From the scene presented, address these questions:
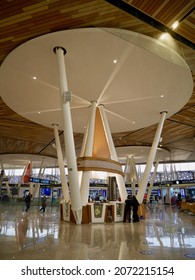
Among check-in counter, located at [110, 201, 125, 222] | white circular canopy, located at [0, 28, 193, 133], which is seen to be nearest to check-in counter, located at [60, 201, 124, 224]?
check-in counter, located at [110, 201, 125, 222]

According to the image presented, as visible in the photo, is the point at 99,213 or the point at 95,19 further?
the point at 99,213

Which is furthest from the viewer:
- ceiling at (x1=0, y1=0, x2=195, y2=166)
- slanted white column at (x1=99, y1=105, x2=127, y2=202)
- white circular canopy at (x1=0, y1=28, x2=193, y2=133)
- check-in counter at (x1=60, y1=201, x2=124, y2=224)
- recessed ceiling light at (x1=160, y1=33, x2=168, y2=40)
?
slanted white column at (x1=99, y1=105, x2=127, y2=202)

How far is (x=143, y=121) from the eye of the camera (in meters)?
16.7

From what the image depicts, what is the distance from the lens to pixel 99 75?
1073 cm

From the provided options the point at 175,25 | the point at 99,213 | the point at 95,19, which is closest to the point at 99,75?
the point at 95,19

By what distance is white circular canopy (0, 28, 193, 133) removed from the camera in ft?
28.0

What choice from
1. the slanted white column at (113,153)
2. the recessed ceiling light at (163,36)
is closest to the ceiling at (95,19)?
the recessed ceiling light at (163,36)

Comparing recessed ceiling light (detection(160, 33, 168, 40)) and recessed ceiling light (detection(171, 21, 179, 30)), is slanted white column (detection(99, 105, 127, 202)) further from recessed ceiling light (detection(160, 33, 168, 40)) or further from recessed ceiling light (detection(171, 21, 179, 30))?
recessed ceiling light (detection(171, 21, 179, 30))

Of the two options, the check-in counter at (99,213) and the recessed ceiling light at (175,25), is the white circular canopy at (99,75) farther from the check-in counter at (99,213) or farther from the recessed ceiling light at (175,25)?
the check-in counter at (99,213)

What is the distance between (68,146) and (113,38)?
4.51 meters

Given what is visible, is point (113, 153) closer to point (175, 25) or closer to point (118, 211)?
point (118, 211)

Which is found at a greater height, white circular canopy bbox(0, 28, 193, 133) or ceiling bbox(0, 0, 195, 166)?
ceiling bbox(0, 0, 195, 166)

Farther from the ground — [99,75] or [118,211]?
[99,75]
